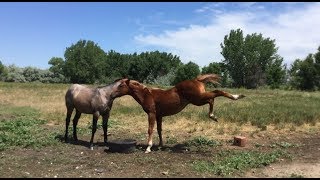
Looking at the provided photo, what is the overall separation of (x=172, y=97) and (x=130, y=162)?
2.32 m

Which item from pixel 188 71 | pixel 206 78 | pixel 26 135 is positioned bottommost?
pixel 26 135

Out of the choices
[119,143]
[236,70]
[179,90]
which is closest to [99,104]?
[119,143]

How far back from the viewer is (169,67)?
9256cm

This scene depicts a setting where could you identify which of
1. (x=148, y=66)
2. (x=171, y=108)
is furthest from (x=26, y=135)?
(x=148, y=66)

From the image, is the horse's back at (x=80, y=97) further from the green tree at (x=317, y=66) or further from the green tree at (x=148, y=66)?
the green tree at (x=148, y=66)

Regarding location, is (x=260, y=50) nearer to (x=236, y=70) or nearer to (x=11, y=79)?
(x=236, y=70)

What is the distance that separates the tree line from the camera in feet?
277

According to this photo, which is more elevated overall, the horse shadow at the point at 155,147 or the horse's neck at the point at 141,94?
the horse's neck at the point at 141,94

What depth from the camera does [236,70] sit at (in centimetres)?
8662

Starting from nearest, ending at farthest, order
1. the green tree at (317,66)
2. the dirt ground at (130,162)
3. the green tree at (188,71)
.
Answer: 1. the dirt ground at (130,162)
2. the green tree at (317,66)
3. the green tree at (188,71)

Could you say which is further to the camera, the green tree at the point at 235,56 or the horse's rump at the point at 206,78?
the green tree at the point at 235,56

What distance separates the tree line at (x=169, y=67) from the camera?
277 feet

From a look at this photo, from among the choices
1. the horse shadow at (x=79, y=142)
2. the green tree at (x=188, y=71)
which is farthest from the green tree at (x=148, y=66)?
the horse shadow at (x=79, y=142)

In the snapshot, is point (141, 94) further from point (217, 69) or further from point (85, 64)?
point (85, 64)
